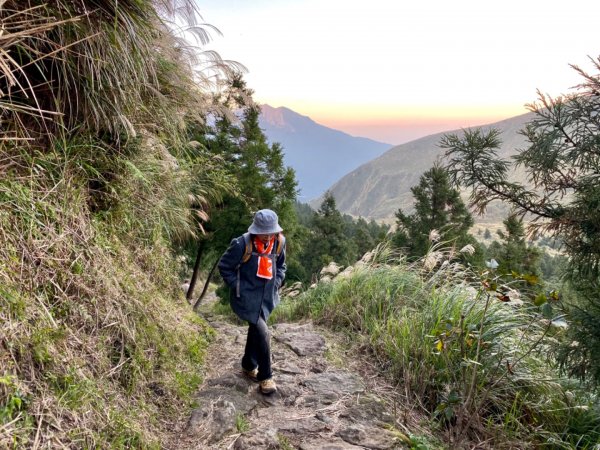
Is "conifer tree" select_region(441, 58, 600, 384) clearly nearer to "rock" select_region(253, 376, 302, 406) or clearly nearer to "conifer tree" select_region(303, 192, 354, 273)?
"rock" select_region(253, 376, 302, 406)

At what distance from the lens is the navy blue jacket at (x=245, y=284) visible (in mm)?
3596

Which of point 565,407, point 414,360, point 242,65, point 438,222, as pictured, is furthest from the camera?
point 438,222

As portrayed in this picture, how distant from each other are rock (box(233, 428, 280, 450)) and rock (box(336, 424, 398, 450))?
0.53 meters

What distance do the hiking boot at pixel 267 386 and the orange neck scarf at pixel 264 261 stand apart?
102 cm

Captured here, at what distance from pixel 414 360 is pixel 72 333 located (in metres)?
3.03

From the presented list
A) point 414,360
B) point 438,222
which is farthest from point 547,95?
point 438,222

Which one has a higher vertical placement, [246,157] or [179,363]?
[246,157]

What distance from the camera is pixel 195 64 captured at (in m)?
5.33

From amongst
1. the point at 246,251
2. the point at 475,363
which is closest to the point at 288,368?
the point at 246,251

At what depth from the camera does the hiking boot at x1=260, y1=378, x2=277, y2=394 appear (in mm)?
3658

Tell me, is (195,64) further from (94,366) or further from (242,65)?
(94,366)

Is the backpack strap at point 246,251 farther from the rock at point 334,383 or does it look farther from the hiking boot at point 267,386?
the rock at point 334,383

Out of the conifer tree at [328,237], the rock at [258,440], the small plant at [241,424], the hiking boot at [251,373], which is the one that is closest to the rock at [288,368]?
the hiking boot at [251,373]

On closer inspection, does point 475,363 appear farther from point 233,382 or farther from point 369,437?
point 233,382
